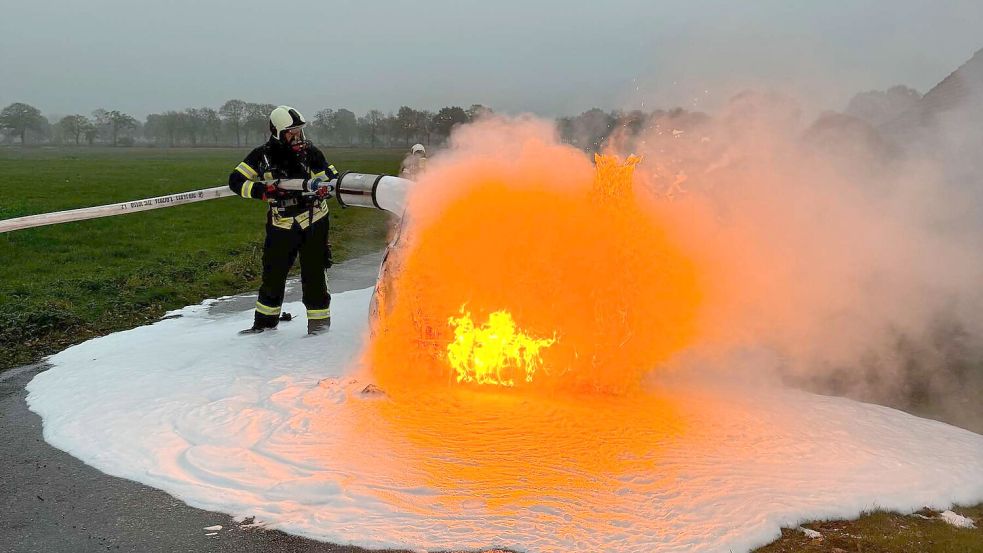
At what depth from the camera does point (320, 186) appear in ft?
24.5

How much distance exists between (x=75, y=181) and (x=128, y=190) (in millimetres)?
7705

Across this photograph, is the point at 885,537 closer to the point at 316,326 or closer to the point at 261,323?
the point at 316,326

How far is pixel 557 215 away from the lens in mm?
6199

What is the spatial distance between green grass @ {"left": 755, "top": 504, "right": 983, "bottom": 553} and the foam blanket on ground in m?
0.12

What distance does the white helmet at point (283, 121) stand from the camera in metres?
7.61

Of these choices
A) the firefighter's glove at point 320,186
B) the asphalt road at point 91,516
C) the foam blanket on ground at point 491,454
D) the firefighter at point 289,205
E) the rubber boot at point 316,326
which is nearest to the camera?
the asphalt road at point 91,516

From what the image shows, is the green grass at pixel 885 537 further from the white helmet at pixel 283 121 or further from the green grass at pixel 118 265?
the green grass at pixel 118 265

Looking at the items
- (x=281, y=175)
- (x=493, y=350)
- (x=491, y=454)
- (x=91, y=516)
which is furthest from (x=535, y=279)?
(x=91, y=516)

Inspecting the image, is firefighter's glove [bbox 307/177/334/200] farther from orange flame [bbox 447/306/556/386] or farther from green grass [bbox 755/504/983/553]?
green grass [bbox 755/504/983/553]

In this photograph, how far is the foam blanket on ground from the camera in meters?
3.99

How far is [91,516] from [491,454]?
2604 millimetres

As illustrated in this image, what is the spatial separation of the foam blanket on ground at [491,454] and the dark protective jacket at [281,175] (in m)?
1.86

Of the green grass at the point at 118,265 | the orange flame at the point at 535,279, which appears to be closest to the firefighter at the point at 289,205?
the orange flame at the point at 535,279

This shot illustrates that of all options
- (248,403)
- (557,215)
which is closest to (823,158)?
(557,215)
